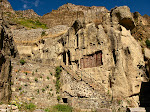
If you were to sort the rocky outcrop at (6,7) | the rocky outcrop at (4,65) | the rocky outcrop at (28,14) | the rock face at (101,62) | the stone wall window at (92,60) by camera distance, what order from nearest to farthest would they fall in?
the rocky outcrop at (4,65) < the rock face at (101,62) < the stone wall window at (92,60) < the rocky outcrop at (6,7) < the rocky outcrop at (28,14)

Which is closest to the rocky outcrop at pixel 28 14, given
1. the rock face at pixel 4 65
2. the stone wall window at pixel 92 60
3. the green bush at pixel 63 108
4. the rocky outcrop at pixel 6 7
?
the rocky outcrop at pixel 6 7

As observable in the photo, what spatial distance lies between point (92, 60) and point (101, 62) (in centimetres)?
113

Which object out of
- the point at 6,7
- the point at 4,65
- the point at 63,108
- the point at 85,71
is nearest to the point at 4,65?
the point at 4,65

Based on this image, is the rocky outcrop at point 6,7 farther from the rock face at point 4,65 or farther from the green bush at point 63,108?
the green bush at point 63,108

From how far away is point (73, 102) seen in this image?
15352 mm

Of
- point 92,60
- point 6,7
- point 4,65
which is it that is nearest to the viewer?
point 4,65

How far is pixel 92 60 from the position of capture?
18594 mm

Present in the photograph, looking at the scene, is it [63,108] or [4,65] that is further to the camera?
[63,108]

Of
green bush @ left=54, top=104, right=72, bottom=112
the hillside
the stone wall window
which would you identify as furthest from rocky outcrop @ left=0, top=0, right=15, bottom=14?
green bush @ left=54, top=104, right=72, bottom=112

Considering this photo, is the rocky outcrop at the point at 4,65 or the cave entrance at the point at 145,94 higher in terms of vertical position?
the rocky outcrop at the point at 4,65

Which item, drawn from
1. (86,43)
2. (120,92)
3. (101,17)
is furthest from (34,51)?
(120,92)

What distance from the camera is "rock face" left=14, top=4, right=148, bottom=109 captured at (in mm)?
15547

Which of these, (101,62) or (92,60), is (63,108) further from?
(92,60)

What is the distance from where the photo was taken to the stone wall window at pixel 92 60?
59.7 ft
